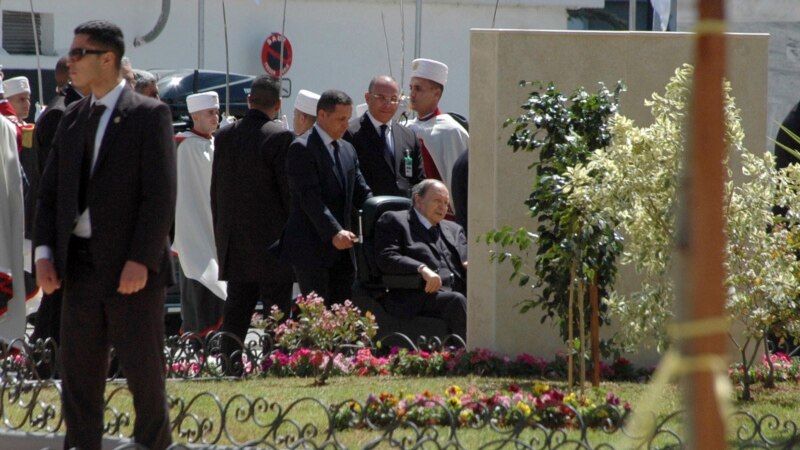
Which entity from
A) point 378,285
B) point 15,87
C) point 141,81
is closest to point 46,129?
point 141,81

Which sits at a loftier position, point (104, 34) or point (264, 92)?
point (264, 92)

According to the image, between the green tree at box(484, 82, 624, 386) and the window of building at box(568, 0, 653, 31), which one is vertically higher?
the window of building at box(568, 0, 653, 31)

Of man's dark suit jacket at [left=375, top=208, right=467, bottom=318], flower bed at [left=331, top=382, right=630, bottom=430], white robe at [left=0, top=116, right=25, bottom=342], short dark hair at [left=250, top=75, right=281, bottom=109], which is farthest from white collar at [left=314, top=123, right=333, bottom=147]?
flower bed at [left=331, top=382, right=630, bottom=430]

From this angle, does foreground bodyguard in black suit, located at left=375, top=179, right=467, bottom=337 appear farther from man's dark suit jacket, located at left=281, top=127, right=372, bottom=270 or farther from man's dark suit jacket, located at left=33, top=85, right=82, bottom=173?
man's dark suit jacket, located at left=33, top=85, right=82, bottom=173

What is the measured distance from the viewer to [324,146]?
9078 millimetres

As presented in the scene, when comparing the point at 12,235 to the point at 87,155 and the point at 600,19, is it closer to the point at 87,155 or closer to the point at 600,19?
the point at 87,155

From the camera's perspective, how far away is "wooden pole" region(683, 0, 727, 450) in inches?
70.0

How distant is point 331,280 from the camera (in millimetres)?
9156

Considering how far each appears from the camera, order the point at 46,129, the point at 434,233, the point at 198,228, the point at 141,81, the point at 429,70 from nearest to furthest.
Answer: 1. the point at 46,129
2. the point at 141,81
3. the point at 434,233
4. the point at 429,70
5. the point at 198,228

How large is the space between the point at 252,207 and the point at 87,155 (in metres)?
3.90

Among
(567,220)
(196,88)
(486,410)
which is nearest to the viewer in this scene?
(486,410)

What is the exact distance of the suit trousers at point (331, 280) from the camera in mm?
8992

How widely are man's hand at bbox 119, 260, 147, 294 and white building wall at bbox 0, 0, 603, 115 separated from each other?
18.3 metres

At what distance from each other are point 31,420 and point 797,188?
3.85 m
